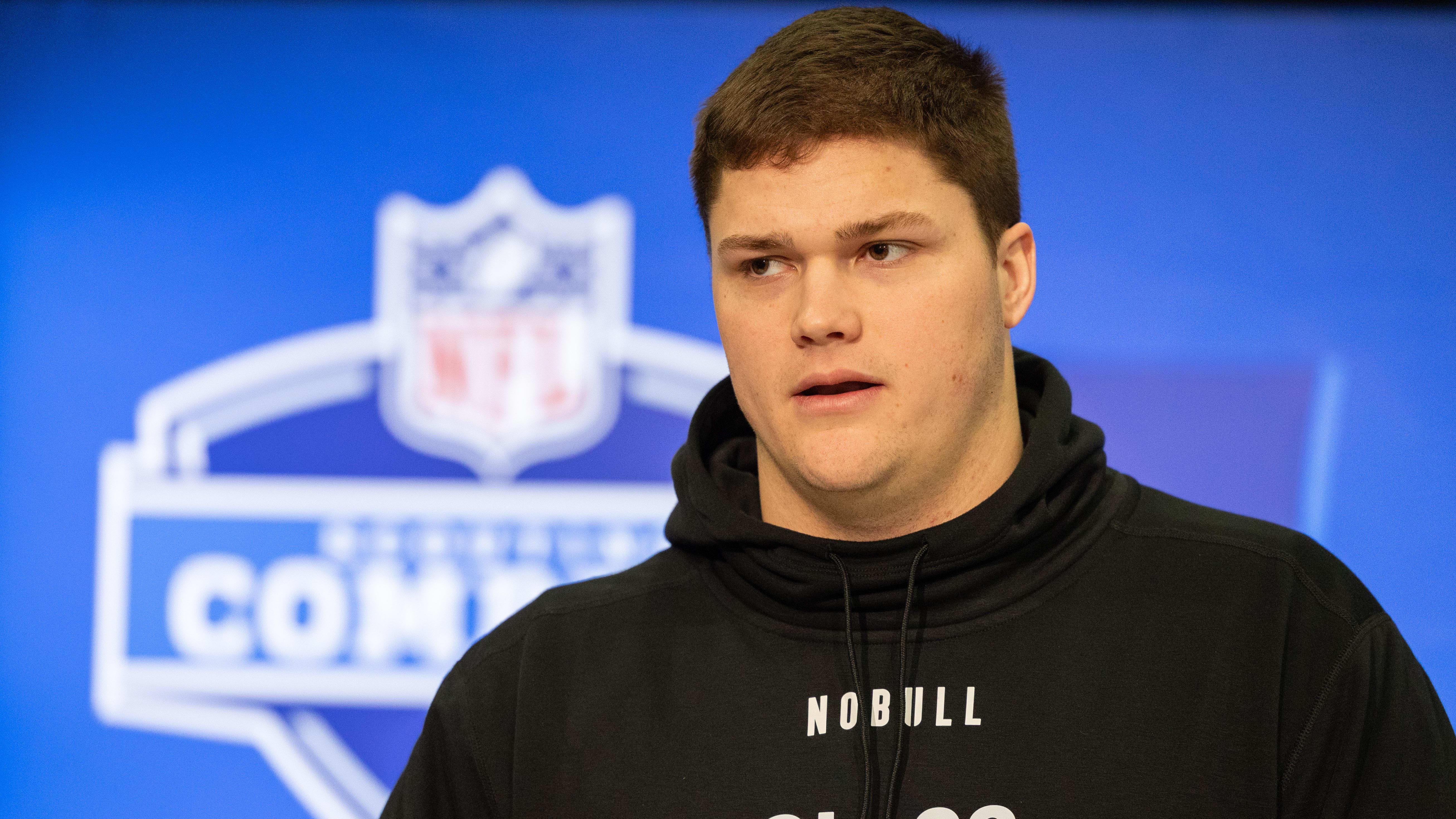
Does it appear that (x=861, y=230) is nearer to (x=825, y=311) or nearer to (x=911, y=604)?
(x=825, y=311)

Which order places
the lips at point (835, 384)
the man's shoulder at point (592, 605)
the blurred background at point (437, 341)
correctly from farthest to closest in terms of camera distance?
the blurred background at point (437, 341) < the man's shoulder at point (592, 605) < the lips at point (835, 384)

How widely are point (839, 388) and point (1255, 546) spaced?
41 cm

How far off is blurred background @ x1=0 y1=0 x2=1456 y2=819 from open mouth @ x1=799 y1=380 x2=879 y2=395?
114 cm

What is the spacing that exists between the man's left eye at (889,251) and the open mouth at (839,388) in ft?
0.37

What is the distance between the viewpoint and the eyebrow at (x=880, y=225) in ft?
3.31

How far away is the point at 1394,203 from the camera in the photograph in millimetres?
2156

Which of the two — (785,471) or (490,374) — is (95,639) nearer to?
(490,374)

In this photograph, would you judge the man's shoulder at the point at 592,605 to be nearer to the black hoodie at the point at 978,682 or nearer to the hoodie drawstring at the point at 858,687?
the black hoodie at the point at 978,682

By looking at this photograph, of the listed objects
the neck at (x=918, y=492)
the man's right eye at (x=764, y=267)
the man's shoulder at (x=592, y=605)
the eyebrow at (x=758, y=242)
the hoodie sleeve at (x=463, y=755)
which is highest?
the eyebrow at (x=758, y=242)

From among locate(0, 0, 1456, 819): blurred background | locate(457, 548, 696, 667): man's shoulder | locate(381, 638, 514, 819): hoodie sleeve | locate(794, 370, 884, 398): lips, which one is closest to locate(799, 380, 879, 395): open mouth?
locate(794, 370, 884, 398): lips

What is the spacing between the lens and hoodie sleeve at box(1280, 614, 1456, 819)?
918 millimetres

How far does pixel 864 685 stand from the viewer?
40.9 inches

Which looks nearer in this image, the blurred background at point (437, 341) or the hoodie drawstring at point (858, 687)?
the hoodie drawstring at point (858, 687)

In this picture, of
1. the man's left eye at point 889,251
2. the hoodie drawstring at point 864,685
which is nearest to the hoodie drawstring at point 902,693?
the hoodie drawstring at point 864,685
